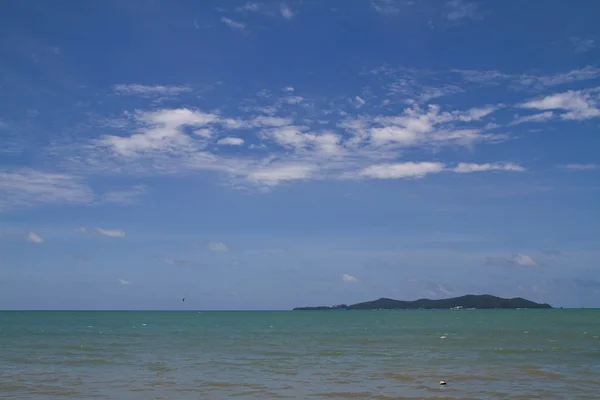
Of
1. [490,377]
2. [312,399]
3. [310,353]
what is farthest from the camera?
[310,353]

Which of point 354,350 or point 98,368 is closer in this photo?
point 98,368

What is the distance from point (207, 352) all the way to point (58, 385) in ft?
56.8

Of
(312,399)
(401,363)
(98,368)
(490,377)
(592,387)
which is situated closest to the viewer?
(312,399)

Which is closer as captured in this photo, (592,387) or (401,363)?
(592,387)

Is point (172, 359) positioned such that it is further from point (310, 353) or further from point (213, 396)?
point (213, 396)

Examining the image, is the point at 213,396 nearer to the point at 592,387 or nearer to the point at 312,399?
the point at 312,399

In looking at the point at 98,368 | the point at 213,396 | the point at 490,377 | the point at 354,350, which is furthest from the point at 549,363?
the point at 98,368

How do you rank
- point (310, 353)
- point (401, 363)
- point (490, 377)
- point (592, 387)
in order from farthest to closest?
point (310, 353)
point (401, 363)
point (490, 377)
point (592, 387)

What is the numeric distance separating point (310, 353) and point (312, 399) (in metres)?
19.1

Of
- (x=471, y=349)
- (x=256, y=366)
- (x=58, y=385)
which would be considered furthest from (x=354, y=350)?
(x=58, y=385)

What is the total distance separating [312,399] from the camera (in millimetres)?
21109

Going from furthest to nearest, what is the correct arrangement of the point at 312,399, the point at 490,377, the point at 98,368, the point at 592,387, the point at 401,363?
the point at 401,363, the point at 98,368, the point at 490,377, the point at 592,387, the point at 312,399

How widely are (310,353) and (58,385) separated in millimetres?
19384

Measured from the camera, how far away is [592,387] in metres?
23.5
